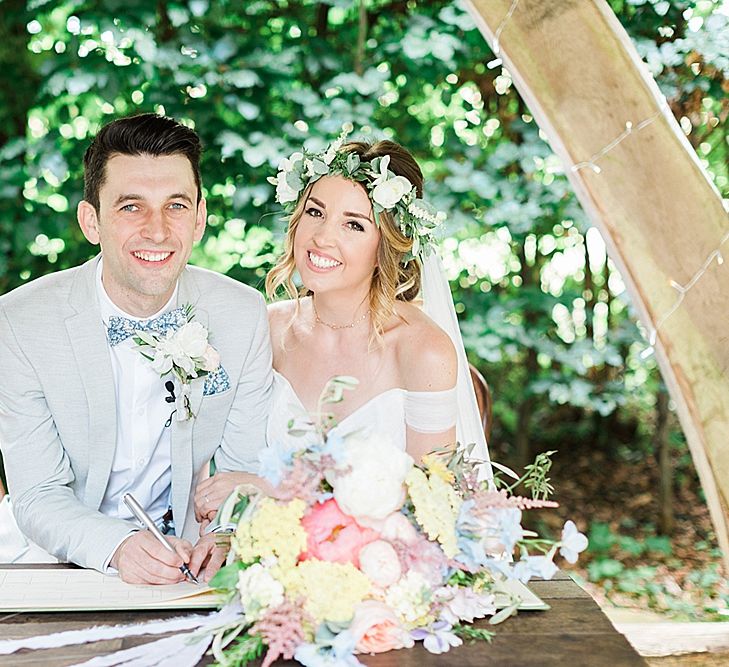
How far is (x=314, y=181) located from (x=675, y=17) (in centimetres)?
249

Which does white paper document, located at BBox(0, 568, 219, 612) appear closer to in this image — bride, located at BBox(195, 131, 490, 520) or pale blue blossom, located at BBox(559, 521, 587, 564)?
pale blue blossom, located at BBox(559, 521, 587, 564)

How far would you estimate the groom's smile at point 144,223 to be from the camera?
8.18 ft

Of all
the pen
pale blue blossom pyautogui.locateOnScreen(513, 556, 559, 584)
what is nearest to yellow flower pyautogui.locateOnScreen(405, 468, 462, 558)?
pale blue blossom pyautogui.locateOnScreen(513, 556, 559, 584)

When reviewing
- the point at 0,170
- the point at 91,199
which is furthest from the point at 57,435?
the point at 0,170

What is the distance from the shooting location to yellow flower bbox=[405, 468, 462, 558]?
5.40 ft

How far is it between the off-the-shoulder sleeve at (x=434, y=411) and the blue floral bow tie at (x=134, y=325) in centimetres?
72

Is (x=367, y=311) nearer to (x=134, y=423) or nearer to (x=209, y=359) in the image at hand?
(x=209, y=359)

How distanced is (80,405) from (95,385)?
0.20ft

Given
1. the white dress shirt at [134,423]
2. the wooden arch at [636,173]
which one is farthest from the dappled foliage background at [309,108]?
the wooden arch at [636,173]

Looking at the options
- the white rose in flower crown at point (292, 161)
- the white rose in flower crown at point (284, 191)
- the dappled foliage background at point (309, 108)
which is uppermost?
the dappled foliage background at point (309, 108)

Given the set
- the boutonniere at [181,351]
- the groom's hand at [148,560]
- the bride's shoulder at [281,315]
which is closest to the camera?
the groom's hand at [148,560]

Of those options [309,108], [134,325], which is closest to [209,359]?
[134,325]

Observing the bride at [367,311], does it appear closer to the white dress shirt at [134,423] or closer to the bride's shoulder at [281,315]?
the bride's shoulder at [281,315]

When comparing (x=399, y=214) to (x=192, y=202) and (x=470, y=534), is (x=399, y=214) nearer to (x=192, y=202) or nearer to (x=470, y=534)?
(x=192, y=202)
